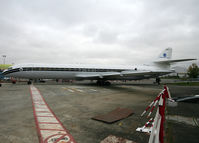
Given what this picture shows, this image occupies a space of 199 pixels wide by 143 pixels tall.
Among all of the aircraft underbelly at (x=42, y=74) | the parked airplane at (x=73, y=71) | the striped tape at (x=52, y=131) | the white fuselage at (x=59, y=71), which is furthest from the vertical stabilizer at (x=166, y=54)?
the striped tape at (x=52, y=131)

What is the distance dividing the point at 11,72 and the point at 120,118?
20.8 meters

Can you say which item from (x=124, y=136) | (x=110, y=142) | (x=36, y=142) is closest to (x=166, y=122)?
(x=124, y=136)

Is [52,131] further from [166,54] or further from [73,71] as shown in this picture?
[166,54]

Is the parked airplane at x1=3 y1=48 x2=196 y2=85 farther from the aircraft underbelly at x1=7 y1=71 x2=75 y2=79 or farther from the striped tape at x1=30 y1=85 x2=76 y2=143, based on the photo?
the striped tape at x1=30 y1=85 x2=76 y2=143

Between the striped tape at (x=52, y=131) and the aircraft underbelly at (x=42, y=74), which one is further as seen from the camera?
the aircraft underbelly at (x=42, y=74)

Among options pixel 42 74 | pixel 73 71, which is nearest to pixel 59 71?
pixel 73 71

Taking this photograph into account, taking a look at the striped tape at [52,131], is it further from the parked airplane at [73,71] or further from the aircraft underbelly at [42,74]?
the aircraft underbelly at [42,74]

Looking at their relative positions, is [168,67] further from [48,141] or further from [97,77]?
[48,141]

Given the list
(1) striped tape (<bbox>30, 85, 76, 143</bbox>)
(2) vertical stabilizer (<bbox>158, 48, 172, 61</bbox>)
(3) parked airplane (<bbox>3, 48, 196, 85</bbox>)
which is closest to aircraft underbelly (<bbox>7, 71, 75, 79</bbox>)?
(3) parked airplane (<bbox>3, 48, 196, 85</bbox>)

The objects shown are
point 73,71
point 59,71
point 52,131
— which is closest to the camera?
point 52,131

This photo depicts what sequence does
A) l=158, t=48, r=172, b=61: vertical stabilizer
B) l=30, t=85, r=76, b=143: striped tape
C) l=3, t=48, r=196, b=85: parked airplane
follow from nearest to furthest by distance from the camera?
1. l=30, t=85, r=76, b=143: striped tape
2. l=3, t=48, r=196, b=85: parked airplane
3. l=158, t=48, r=172, b=61: vertical stabilizer

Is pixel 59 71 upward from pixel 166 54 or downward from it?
downward

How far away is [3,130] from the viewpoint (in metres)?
3.85

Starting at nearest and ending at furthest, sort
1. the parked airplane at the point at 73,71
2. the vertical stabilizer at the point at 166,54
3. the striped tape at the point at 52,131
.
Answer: the striped tape at the point at 52,131 → the parked airplane at the point at 73,71 → the vertical stabilizer at the point at 166,54
